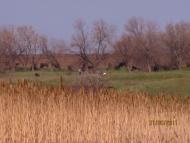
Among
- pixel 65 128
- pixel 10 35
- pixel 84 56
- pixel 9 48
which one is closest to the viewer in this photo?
pixel 65 128

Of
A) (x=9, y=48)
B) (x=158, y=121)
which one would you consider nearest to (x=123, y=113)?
(x=158, y=121)

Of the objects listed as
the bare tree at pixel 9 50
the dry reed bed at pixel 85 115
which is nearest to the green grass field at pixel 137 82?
the dry reed bed at pixel 85 115

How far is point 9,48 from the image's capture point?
182ft

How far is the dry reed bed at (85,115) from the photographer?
6.37 m

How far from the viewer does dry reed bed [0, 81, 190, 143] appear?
6.37 metres

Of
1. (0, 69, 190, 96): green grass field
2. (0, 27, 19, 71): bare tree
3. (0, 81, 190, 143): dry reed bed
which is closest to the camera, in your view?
(0, 81, 190, 143): dry reed bed

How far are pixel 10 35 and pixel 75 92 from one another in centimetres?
4520

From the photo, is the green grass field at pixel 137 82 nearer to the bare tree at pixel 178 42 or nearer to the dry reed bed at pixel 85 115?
the dry reed bed at pixel 85 115

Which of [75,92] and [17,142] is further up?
[75,92]

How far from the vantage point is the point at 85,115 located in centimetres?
692

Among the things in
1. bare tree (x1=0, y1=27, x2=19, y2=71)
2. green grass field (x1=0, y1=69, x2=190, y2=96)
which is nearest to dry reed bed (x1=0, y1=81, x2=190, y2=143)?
green grass field (x1=0, y1=69, x2=190, y2=96)

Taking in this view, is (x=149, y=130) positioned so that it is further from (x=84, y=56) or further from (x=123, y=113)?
(x=84, y=56)

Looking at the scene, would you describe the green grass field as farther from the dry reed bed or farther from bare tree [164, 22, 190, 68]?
bare tree [164, 22, 190, 68]

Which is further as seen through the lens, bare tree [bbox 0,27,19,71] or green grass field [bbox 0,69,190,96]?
bare tree [bbox 0,27,19,71]
